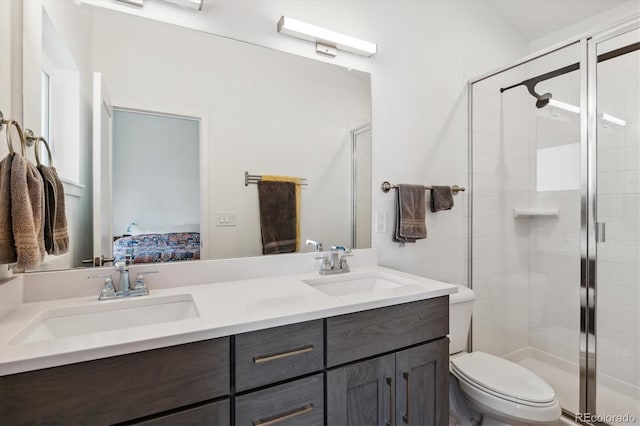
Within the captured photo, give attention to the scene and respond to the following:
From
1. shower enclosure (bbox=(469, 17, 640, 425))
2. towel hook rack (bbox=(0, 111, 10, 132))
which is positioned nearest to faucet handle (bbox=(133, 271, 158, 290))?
towel hook rack (bbox=(0, 111, 10, 132))

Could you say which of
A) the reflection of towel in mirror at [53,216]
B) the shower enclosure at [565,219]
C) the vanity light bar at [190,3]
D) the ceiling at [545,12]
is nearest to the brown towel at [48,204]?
the reflection of towel in mirror at [53,216]

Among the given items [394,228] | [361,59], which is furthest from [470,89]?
[394,228]

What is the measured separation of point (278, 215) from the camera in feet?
5.08

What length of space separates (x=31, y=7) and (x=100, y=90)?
301mm

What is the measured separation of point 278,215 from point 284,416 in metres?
0.85

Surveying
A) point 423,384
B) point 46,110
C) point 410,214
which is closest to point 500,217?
point 410,214

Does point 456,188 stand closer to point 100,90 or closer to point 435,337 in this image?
point 435,337

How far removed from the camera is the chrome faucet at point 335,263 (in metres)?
1.55

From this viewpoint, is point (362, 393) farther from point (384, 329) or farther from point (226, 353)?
point (226, 353)

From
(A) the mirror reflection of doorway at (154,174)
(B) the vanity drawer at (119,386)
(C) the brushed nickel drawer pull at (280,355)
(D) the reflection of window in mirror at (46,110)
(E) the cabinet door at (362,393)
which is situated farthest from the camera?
(A) the mirror reflection of doorway at (154,174)

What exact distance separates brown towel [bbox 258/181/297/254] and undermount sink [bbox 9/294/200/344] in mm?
472

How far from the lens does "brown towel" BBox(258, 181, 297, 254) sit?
59.5 inches

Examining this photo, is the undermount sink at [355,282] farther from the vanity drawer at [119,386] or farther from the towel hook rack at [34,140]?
the towel hook rack at [34,140]
